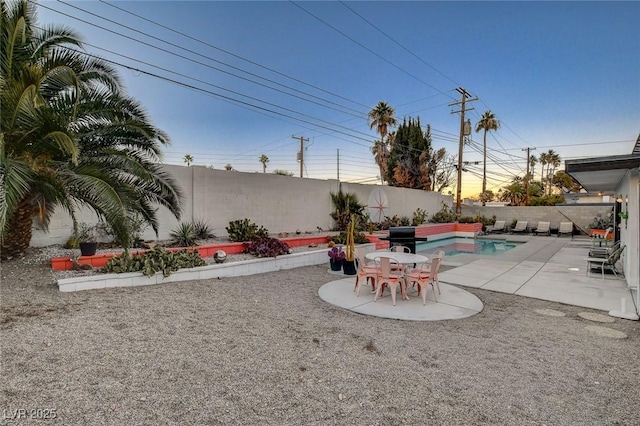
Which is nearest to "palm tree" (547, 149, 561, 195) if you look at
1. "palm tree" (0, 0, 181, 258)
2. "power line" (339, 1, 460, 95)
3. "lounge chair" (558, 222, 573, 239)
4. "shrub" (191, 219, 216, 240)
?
"lounge chair" (558, 222, 573, 239)

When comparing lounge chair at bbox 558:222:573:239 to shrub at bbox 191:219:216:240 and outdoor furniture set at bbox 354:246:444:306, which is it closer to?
outdoor furniture set at bbox 354:246:444:306

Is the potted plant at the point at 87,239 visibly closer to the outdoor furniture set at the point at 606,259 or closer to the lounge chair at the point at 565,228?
the outdoor furniture set at the point at 606,259

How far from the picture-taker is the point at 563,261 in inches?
438

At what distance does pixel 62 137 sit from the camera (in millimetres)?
4816

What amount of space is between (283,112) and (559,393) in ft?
46.9

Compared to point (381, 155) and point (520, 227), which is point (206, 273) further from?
point (381, 155)

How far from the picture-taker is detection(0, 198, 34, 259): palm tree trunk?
6344mm

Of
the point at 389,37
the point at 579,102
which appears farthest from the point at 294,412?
the point at 579,102

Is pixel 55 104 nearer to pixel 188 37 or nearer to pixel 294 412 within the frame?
pixel 188 37

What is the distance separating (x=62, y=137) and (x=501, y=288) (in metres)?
9.07

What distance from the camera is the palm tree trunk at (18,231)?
250 inches

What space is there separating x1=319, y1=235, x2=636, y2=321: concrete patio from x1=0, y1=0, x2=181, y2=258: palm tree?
15.5 feet

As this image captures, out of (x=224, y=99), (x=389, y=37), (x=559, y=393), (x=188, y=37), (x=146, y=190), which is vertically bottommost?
(x=559, y=393)

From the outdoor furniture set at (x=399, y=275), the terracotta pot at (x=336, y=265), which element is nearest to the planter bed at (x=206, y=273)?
the terracotta pot at (x=336, y=265)
